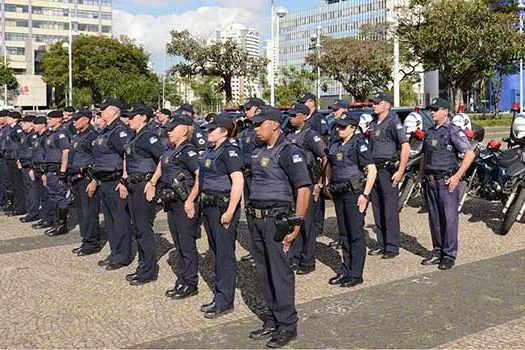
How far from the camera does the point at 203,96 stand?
55938mm

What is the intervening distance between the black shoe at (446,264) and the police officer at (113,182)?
3497mm

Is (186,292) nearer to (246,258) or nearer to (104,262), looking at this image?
(246,258)

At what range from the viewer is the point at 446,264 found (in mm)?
7328

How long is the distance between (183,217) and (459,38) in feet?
102

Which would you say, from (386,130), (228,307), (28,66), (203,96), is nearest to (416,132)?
(386,130)

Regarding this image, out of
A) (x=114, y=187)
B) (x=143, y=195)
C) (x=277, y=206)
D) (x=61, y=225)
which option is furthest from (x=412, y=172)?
(x=277, y=206)

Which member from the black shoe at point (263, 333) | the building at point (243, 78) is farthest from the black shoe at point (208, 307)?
the building at point (243, 78)

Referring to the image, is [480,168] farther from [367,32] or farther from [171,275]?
[367,32]

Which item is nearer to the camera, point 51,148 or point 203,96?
point 51,148

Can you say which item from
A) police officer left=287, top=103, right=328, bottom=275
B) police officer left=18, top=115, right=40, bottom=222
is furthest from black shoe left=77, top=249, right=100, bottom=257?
police officer left=18, top=115, right=40, bottom=222

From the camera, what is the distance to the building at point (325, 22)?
10875 centimetres

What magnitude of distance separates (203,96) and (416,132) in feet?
150

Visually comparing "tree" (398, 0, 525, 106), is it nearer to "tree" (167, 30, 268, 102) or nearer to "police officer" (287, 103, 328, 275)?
"tree" (167, 30, 268, 102)

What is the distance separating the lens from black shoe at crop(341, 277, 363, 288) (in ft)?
21.8
